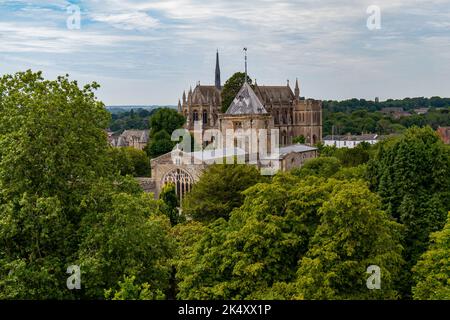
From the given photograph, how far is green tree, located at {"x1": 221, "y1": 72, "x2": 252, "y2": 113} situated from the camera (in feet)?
281

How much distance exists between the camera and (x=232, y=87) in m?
86.4

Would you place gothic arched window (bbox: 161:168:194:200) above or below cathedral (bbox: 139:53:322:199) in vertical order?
below

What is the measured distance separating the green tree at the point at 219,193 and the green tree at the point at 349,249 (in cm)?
1407

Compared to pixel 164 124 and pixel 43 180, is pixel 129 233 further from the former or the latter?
pixel 164 124

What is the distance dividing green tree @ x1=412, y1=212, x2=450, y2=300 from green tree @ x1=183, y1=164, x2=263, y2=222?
13797 mm

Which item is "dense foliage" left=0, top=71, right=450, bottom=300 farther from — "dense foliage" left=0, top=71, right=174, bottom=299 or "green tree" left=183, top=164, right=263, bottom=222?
"green tree" left=183, top=164, right=263, bottom=222

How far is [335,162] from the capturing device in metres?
50.6

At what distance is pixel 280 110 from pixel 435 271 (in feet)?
240

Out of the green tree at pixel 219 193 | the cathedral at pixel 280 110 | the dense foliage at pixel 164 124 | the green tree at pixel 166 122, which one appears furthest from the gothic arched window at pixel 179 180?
the cathedral at pixel 280 110

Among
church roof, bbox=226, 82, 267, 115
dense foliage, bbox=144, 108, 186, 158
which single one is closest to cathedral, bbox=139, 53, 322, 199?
church roof, bbox=226, 82, 267, 115

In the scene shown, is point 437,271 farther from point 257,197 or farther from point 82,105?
point 82,105

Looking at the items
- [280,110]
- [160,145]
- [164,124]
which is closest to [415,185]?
[160,145]

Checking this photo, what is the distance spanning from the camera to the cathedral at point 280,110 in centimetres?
9138
